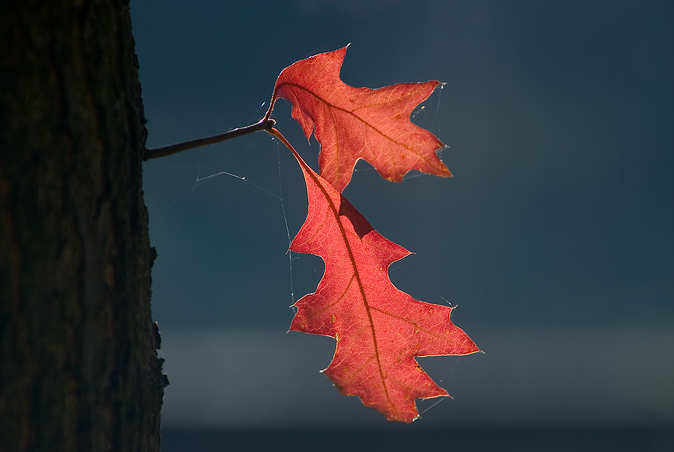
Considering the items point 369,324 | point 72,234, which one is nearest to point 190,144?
point 72,234

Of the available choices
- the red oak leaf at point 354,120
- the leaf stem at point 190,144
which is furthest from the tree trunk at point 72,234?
the red oak leaf at point 354,120

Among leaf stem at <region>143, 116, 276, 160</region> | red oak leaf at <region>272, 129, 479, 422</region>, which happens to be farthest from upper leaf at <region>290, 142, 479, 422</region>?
leaf stem at <region>143, 116, 276, 160</region>

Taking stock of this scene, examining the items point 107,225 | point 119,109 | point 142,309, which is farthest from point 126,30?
point 142,309

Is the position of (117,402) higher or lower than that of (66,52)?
lower

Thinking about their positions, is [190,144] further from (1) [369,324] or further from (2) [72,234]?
(1) [369,324]

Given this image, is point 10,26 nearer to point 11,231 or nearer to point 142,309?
point 11,231

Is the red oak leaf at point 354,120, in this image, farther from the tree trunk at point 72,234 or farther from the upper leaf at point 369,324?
the tree trunk at point 72,234
